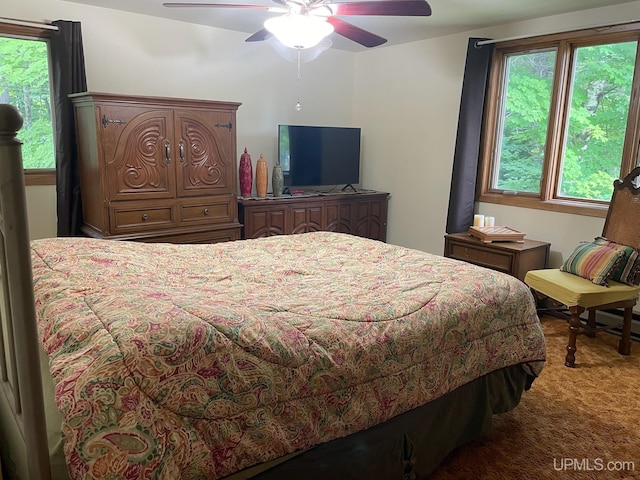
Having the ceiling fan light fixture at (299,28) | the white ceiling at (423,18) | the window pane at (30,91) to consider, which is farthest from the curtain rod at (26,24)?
Result: the ceiling fan light fixture at (299,28)

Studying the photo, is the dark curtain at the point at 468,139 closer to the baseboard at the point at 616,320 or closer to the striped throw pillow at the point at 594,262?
the striped throw pillow at the point at 594,262

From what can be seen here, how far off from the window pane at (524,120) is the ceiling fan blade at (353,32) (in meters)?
1.72

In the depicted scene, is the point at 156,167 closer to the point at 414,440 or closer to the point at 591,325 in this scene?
the point at 414,440

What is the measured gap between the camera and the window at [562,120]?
3.50m

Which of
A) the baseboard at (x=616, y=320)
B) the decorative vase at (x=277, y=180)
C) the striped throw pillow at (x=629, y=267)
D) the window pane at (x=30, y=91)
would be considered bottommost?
the baseboard at (x=616, y=320)

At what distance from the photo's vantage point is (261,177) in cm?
432

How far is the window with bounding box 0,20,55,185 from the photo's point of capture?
335 centimetres

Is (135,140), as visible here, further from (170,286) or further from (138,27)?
(170,286)

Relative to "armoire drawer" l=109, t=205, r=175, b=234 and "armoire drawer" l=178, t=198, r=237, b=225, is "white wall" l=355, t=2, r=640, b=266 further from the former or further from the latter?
"armoire drawer" l=109, t=205, r=175, b=234

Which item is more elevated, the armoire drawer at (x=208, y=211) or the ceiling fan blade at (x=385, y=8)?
the ceiling fan blade at (x=385, y=8)

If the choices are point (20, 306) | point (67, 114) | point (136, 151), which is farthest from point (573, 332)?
point (67, 114)

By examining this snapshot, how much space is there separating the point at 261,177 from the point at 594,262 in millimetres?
2700

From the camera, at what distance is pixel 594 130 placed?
3.70 m

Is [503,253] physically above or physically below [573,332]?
above
